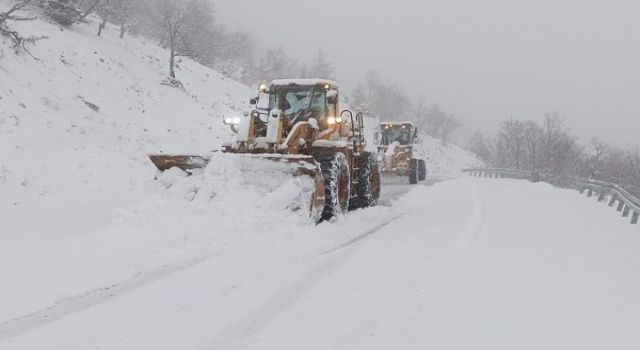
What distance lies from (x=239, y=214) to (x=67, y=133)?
8.87 meters

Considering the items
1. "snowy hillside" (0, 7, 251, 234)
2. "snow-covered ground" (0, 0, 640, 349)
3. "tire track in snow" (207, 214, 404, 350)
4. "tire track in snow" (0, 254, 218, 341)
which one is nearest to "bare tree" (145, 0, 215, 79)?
"snowy hillside" (0, 7, 251, 234)

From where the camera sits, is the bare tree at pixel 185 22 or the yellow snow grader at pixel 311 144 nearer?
the yellow snow grader at pixel 311 144

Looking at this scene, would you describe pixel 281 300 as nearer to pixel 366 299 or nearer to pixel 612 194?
pixel 366 299

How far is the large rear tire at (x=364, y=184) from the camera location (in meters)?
10.9

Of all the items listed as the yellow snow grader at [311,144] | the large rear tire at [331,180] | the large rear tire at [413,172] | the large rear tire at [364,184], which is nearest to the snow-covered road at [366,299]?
the large rear tire at [331,180]

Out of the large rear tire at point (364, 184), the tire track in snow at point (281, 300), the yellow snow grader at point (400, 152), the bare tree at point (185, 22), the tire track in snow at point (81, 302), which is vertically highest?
the bare tree at point (185, 22)

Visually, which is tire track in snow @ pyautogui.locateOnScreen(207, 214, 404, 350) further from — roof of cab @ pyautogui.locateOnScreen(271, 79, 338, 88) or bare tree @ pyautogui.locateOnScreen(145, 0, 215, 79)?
bare tree @ pyautogui.locateOnScreen(145, 0, 215, 79)

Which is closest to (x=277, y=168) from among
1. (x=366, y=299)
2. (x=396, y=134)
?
(x=366, y=299)

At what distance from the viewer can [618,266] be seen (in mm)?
6488

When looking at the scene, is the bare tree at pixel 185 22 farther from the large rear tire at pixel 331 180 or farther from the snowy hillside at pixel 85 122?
the large rear tire at pixel 331 180

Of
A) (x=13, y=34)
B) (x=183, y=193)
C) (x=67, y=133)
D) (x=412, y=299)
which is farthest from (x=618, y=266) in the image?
(x=13, y=34)

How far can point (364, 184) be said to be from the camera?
35.8ft

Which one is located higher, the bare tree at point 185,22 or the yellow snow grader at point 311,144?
the bare tree at point 185,22

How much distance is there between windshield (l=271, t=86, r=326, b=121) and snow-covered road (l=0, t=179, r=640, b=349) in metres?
3.30
